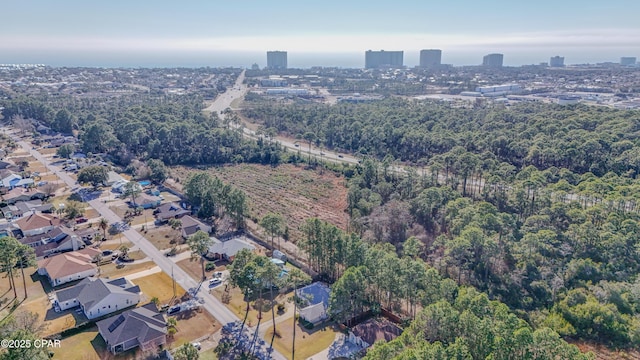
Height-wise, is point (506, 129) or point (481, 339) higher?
point (506, 129)

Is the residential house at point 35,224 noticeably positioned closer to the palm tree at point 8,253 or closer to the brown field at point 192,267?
the palm tree at point 8,253

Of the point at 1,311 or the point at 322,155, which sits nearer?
the point at 1,311

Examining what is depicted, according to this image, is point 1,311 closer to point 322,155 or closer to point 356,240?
point 356,240

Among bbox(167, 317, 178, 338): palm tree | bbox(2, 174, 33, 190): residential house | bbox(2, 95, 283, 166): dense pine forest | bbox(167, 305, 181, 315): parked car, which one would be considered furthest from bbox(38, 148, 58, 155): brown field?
bbox(167, 317, 178, 338): palm tree

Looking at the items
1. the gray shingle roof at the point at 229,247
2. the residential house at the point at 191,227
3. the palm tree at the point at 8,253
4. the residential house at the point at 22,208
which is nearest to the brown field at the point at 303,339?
the gray shingle roof at the point at 229,247

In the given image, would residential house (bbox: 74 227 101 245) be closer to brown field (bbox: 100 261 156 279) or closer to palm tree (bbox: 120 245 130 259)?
palm tree (bbox: 120 245 130 259)

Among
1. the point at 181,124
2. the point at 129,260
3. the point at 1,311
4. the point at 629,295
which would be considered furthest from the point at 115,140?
the point at 629,295
